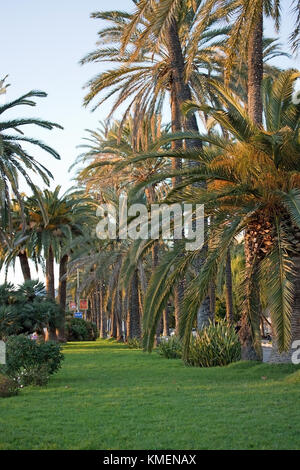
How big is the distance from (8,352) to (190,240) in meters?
5.15

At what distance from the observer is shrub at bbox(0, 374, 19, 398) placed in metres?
12.7

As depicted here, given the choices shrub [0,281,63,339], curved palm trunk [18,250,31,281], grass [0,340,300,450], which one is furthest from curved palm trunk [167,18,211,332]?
curved palm trunk [18,250,31,281]

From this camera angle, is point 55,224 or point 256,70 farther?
point 55,224

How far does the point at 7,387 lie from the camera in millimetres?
12773

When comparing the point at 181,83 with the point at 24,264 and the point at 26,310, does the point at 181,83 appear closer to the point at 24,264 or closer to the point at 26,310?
the point at 26,310

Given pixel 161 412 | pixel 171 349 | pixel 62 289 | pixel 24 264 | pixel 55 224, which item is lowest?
pixel 171 349

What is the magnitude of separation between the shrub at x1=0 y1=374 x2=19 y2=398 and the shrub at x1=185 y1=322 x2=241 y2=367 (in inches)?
262

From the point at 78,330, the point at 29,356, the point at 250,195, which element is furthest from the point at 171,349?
the point at 78,330

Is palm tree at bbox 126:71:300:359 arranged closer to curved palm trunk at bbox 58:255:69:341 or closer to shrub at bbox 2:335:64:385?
shrub at bbox 2:335:64:385

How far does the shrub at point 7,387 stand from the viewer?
500 inches

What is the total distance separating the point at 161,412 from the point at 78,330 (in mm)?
39140

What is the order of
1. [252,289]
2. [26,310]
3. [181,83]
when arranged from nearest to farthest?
[252,289] < [181,83] < [26,310]

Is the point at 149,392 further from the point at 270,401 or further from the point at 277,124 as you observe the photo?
the point at 277,124
